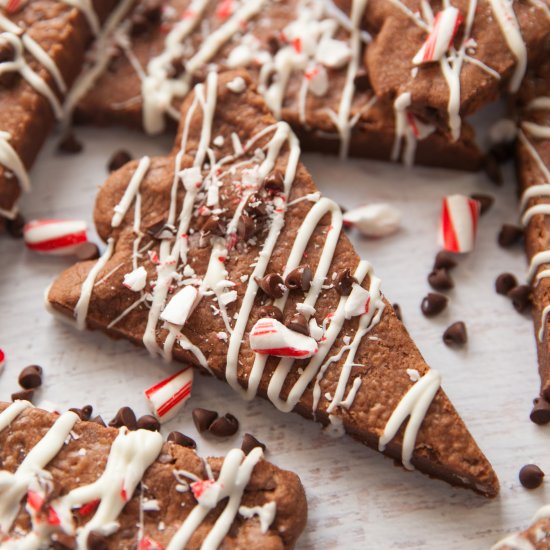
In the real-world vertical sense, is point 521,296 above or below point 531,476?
above

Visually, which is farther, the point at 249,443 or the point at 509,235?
the point at 509,235

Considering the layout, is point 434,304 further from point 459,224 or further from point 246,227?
point 246,227

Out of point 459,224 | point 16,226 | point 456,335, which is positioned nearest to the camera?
point 456,335

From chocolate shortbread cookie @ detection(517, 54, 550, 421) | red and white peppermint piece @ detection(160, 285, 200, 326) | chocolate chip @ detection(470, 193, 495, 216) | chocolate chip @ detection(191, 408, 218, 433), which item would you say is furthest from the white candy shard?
chocolate chip @ detection(191, 408, 218, 433)

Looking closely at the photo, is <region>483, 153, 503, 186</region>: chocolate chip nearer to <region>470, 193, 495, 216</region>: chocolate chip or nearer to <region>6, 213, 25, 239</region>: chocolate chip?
<region>470, 193, 495, 216</region>: chocolate chip

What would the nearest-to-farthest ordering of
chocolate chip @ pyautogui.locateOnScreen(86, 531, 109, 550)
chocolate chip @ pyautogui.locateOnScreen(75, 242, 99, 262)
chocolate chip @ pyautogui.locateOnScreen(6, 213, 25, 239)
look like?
chocolate chip @ pyautogui.locateOnScreen(86, 531, 109, 550) → chocolate chip @ pyautogui.locateOnScreen(75, 242, 99, 262) → chocolate chip @ pyautogui.locateOnScreen(6, 213, 25, 239)

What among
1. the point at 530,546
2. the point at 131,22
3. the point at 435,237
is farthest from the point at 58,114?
the point at 530,546

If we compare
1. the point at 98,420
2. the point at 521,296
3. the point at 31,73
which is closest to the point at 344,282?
the point at 521,296
